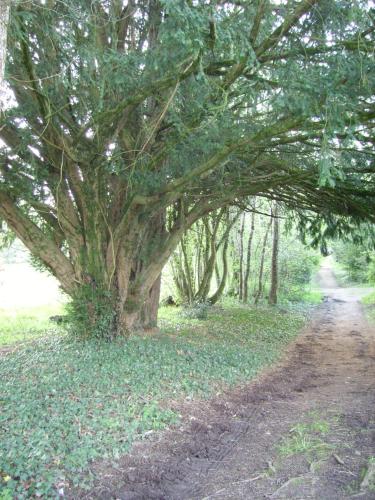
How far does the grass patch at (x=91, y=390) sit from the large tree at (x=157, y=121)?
1.20m

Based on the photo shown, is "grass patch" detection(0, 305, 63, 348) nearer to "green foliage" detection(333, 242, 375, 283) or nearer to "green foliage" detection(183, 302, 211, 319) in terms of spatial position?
"green foliage" detection(183, 302, 211, 319)

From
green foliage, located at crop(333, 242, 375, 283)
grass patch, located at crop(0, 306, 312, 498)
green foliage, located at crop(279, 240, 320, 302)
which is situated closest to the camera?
grass patch, located at crop(0, 306, 312, 498)

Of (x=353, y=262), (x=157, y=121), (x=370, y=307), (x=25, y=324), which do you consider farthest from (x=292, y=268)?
(x=157, y=121)

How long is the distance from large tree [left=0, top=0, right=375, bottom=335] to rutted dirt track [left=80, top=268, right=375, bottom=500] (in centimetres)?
314

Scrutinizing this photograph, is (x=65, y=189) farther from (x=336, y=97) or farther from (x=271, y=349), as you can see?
(x=271, y=349)

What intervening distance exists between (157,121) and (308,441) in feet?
18.2

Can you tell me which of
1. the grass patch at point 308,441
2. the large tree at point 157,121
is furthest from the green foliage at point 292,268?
the grass patch at point 308,441

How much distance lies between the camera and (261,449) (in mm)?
5422

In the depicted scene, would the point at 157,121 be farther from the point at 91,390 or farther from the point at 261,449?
the point at 261,449

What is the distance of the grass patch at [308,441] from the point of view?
518 centimetres

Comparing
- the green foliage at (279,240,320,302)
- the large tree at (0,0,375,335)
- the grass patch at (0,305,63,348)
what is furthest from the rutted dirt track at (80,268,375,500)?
the green foliage at (279,240,320,302)

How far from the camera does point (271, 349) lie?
1111 centimetres

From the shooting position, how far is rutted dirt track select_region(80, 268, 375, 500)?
14.6ft

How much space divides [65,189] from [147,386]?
414 cm
